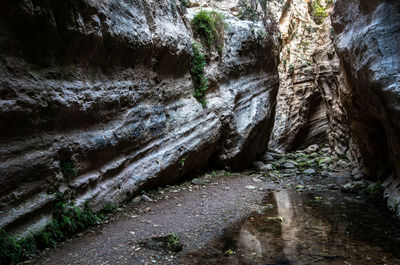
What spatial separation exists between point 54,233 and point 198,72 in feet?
21.0

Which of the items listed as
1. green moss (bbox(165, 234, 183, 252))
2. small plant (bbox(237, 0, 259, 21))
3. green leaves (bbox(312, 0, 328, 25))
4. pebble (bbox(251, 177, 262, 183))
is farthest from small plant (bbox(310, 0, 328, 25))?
green moss (bbox(165, 234, 183, 252))

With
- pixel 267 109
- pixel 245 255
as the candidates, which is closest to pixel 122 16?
pixel 245 255

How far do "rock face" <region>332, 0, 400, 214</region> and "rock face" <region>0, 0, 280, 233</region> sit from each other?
392 cm

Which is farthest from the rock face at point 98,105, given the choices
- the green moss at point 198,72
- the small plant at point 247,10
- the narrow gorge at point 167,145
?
the small plant at point 247,10

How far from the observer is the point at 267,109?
12.5 m

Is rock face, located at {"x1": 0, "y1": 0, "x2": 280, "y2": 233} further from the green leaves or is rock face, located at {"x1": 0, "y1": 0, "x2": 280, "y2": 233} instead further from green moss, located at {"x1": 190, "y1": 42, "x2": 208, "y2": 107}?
the green leaves

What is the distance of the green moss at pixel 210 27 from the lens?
974 cm

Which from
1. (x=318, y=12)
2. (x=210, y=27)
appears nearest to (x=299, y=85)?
(x=318, y=12)

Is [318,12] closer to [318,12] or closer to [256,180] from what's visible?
[318,12]

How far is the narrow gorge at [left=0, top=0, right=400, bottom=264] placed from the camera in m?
4.11

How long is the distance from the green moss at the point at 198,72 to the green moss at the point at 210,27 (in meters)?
0.73

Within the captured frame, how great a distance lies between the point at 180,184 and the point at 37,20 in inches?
206

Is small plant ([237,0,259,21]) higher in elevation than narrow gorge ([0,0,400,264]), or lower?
higher

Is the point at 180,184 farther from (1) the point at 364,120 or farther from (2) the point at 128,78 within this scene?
(1) the point at 364,120
